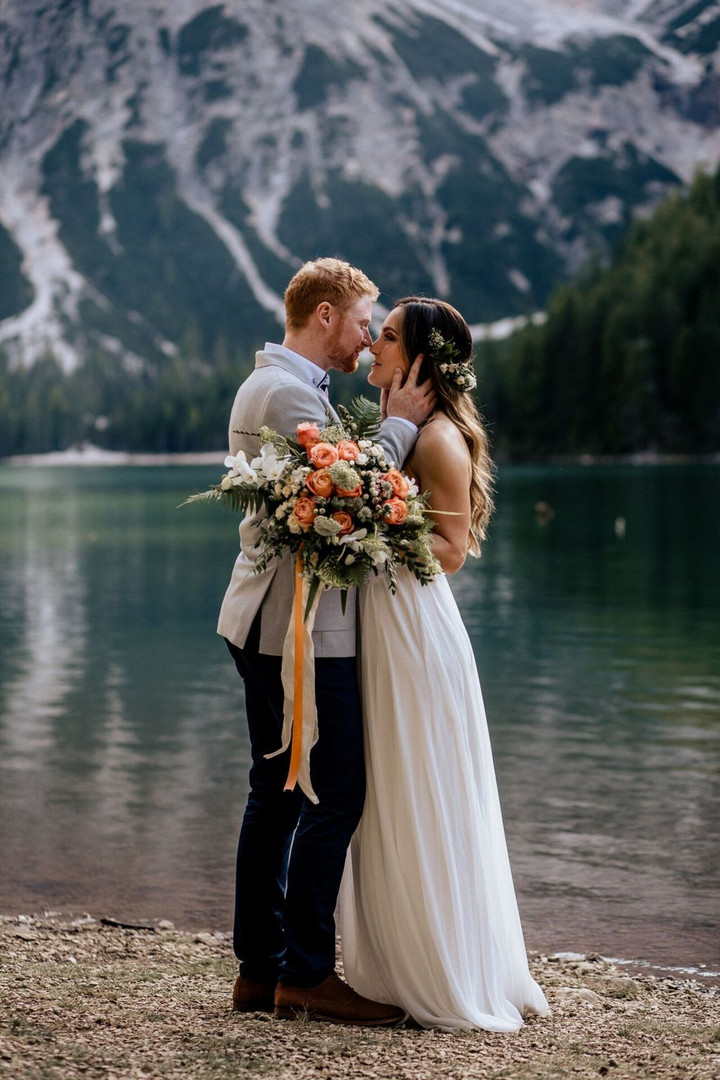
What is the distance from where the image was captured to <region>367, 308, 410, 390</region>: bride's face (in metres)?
6.69

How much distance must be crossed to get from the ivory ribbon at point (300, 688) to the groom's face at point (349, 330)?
3.20 ft

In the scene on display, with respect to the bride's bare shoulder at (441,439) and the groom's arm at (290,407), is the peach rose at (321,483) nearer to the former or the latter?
the groom's arm at (290,407)

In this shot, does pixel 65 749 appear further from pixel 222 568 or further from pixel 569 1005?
pixel 222 568

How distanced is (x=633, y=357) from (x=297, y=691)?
492ft

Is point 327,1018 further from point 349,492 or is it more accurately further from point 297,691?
point 349,492

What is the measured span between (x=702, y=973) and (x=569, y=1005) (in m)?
2.01

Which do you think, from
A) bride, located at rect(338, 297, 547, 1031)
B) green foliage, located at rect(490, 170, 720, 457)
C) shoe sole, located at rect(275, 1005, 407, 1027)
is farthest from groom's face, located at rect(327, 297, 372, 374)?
green foliage, located at rect(490, 170, 720, 457)

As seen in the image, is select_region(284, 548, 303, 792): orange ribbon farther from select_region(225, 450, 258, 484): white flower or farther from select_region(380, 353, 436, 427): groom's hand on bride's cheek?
select_region(380, 353, 436, 427): groom's hand on bride's cheek

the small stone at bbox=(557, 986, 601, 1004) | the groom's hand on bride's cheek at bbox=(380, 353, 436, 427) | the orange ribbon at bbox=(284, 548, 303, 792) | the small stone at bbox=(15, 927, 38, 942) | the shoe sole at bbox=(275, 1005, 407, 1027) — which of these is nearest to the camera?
the orange ribbon at bbox=(284, 548, 303, 792)

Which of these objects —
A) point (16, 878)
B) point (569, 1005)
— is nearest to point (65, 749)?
point (16, 878)

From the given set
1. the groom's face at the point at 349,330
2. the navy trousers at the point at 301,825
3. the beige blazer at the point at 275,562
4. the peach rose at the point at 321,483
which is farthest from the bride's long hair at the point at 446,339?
the navy trousers at the point at 301,825

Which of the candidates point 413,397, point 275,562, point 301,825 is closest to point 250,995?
point 301,825

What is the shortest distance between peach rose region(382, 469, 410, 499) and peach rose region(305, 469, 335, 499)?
0.85 ft

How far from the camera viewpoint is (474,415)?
22.4ft
